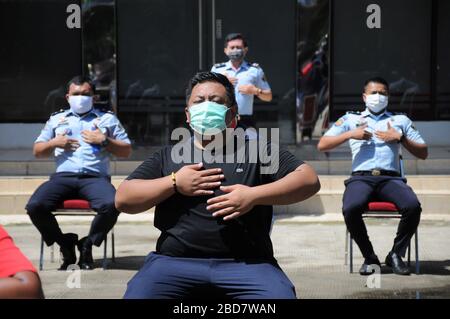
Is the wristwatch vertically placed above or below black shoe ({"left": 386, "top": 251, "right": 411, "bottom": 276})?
above

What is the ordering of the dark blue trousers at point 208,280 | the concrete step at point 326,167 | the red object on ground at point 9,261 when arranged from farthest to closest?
the concrete step at point 326,167 → the dark blue trousers at point 208,280 → the red object on ground at point 9,261

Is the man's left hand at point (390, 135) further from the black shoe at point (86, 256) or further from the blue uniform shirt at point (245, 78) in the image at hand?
the black shoe at point (86, 256)

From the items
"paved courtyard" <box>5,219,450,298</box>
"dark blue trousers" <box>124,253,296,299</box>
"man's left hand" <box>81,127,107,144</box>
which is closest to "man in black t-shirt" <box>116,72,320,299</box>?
"dark blue trousers" <box>124,253,296,299</box>

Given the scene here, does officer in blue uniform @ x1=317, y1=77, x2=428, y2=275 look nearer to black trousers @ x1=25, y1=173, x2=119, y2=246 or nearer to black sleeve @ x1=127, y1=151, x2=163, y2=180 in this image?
black trousers @ x1=25, y1=173, x2=119, y2=246

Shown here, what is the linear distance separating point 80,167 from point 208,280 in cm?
395

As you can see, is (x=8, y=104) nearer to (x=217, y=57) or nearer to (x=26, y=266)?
(x=217, y=57)

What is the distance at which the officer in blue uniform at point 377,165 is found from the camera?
7531 mm

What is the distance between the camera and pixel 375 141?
25.9 feet

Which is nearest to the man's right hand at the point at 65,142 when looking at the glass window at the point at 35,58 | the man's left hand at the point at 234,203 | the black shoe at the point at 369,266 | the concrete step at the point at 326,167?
the black shoe at the point at 369,266

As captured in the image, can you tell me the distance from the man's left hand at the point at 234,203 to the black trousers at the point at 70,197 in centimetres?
348

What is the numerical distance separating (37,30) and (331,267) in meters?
6.27

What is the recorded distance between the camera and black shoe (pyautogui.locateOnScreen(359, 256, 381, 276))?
749 cm

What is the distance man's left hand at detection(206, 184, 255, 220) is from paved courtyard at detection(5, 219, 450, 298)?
2576mm
